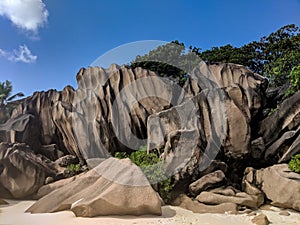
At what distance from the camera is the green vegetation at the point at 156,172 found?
263 inches

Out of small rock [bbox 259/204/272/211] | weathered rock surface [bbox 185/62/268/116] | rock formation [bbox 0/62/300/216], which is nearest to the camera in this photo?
small rock [bbox 259/204/272/211]

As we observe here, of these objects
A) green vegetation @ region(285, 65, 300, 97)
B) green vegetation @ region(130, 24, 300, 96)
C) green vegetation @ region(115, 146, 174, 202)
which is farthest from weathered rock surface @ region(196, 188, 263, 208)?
green vegetation @ region(130, 24, 300, 96)

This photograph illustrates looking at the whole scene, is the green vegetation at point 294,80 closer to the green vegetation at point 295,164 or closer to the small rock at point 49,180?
Answer: the green vegetation at point 295,164

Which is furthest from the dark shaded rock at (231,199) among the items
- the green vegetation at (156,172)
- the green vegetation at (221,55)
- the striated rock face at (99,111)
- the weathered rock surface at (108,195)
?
the green vegetation at (221,55)

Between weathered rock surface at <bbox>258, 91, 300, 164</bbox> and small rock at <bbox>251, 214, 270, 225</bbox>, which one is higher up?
weathered rock surface at <bbox>258, 91, 300, 164</bbox>

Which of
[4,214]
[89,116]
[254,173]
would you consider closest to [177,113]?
[254,173]

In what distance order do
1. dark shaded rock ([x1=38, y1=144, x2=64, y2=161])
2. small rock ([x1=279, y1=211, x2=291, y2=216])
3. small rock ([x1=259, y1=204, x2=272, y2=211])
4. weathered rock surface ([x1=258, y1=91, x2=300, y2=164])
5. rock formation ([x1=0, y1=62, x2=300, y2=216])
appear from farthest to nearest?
dark shaded rock ([x1=38, y1=144, x2=64, y2=161]) < weathered rock surface ([x1=258, y1=91, x2=300, y2=164]) < rock formation ([x1=0, y1=62, x2=300, y2=216]) < small rock ([x1=259, y1=204, x2=272, y2=211]) < small rock ([x1=279, y1=211, x2=291, y2=216])

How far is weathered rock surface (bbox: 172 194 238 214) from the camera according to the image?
5899mm

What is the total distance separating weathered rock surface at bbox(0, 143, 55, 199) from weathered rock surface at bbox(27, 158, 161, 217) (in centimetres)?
182

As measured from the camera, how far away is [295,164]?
6.58m

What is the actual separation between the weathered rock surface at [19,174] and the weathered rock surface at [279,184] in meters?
5.92

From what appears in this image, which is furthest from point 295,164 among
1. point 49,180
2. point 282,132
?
point 49,180

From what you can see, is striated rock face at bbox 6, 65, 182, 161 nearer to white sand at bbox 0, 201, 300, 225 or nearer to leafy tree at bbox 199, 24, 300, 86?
white sand at bbox 0, 201, 300, 225

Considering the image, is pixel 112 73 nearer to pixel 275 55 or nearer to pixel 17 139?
pixel 17 139
